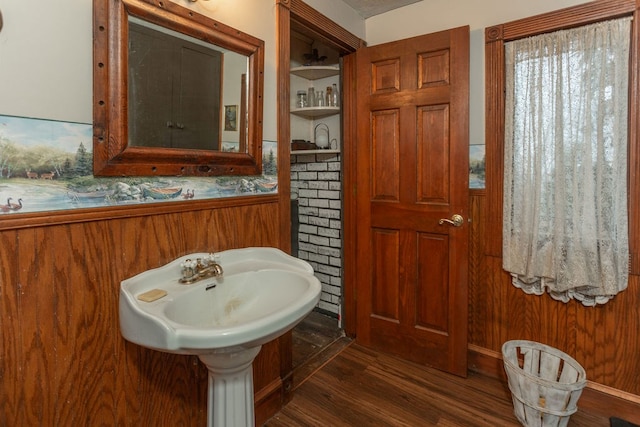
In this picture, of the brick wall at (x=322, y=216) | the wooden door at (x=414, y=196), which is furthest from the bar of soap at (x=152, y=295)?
the brick wall at (x=322, y=216)

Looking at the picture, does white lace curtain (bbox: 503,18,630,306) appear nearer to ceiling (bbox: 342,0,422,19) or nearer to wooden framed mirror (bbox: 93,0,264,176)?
ceiling (bbox: 342,0,422,19)

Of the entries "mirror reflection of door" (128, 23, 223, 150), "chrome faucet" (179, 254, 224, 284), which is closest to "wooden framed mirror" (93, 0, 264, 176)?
"mirror reflection of door" (128, 23, 223, 150)

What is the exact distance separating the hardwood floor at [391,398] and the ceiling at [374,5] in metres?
2.32

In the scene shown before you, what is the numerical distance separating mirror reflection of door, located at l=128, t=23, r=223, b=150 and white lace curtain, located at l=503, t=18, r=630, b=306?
5.17 ft

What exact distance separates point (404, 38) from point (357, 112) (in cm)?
55

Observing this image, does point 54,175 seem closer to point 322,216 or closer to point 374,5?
point 322,216

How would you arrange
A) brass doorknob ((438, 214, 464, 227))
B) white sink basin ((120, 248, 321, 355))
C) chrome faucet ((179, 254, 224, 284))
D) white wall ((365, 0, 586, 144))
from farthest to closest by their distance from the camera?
brass doorknob ((438, 214, 464, 227)) → white wall ((365, 0, 586, 144)) → chrome faucet ((179, 254, 224, 284)) → white sink basin ((120, 248, 321, 355))

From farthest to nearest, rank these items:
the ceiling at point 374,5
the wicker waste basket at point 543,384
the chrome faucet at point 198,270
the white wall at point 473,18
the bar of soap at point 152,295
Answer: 1. the ceiling at point 374,5
2. the white wall at point 473,18
3. the wicker waste basket at point 543,384
4. the chrome faucet at point 198,270
5. the bar of soap at point 152,295

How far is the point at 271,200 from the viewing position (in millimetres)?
1668

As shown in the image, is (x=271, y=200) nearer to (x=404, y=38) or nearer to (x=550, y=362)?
(x=404, y=38)

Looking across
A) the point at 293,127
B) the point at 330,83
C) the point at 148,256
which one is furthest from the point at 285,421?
the point at 330,83

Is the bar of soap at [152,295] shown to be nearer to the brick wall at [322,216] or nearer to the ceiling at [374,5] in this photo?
the brick wall at [322,216]

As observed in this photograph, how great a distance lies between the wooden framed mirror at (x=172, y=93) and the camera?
3.47 feet

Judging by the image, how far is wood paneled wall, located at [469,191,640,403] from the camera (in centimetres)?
165
